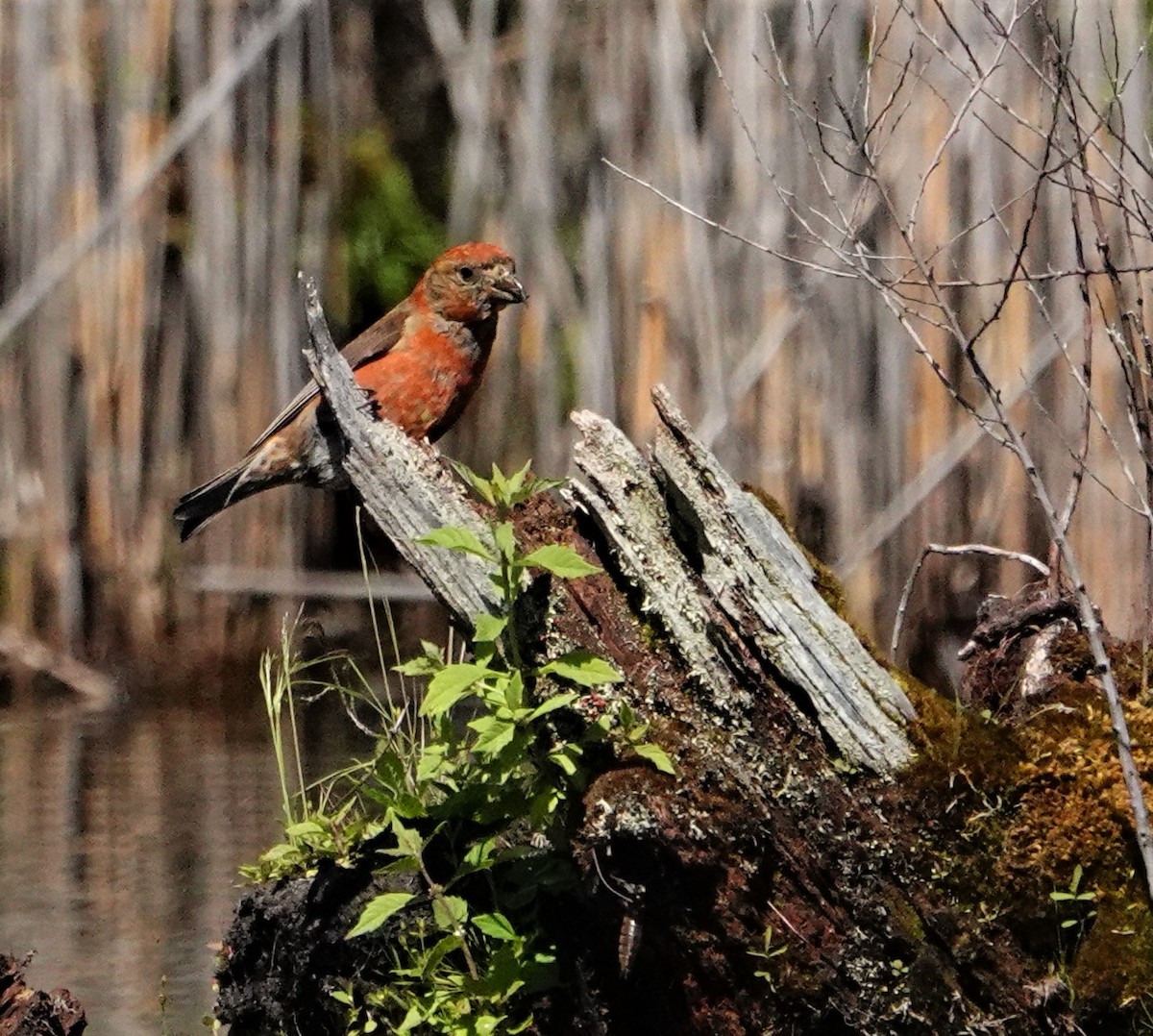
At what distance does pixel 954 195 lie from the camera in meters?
5.90

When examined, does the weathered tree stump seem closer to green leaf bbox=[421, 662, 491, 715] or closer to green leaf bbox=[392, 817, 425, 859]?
green leaf bbox=[392, 817, 425, 859]

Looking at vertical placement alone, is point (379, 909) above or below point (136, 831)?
above

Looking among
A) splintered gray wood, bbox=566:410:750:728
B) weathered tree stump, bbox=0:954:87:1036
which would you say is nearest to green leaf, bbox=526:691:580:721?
splintered gray wood, bbox=566:410:750:728

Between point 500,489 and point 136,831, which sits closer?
point 500,489

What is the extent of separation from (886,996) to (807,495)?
347 centimetres

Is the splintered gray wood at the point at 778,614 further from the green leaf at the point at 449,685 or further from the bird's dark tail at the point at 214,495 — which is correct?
the bird's dark tail at the point at 214,495

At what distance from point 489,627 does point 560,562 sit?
0.16 metres

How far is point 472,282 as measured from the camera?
16.6ft

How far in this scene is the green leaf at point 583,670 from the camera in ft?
9.50

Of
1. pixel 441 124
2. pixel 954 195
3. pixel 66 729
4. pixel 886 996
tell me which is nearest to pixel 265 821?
pixel 66 729

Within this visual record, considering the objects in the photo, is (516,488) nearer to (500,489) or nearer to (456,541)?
(500,489)

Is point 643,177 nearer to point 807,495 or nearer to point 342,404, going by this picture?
point 807,495

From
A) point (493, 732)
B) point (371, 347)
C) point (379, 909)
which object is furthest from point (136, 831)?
point (493, 732)

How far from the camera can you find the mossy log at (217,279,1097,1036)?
2.91m
